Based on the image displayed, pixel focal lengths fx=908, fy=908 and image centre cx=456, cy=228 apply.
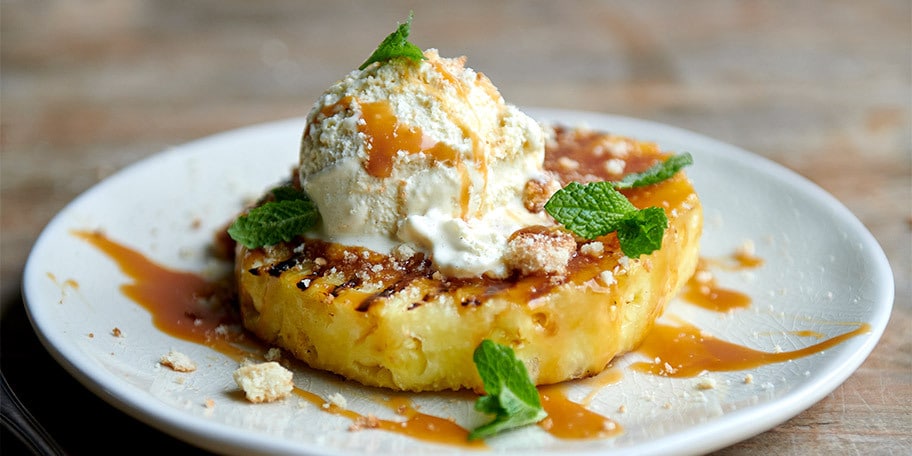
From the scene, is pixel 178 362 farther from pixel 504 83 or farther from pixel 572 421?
pixel 504 83

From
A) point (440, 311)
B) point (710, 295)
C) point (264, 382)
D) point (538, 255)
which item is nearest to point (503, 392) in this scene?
point (440, 311)

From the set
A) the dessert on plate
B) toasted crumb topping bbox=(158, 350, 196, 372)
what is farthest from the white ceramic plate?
the dessert on plate

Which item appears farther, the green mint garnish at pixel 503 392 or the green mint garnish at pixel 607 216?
the green mint garnish at pixel 607 216

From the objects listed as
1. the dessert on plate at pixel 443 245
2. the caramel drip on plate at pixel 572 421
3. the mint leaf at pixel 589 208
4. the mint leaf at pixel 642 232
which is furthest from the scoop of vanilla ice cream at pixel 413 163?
the caramel drip on plate at pixel 572 421

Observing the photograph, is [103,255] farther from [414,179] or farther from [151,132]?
[151,132]

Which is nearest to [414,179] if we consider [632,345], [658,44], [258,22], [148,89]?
[632,345]

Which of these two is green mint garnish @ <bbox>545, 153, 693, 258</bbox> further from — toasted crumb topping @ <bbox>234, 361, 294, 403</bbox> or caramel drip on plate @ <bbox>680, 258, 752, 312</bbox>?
toasted crumb topping @ <bbox>234, 361, 294, 403</bbox>

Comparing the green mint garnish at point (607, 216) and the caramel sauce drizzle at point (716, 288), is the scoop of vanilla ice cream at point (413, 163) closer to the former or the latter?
the green mint garnish at point (607, 216)
